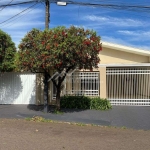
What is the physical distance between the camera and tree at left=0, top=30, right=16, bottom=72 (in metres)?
13.0

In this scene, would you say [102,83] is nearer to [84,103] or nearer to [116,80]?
[84,103]

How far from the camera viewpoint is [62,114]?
11227mm

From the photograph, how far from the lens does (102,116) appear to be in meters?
11.0

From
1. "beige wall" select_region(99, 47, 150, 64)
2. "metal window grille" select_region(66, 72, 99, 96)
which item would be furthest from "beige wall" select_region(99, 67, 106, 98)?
"beige wall" select_region(99, 47, 150, 64)

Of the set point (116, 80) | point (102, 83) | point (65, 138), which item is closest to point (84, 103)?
point (102, 83)

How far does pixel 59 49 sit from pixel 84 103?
428 centimetres

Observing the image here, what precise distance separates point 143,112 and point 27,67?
19.7 ft

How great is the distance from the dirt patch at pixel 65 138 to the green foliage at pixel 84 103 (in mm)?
3983

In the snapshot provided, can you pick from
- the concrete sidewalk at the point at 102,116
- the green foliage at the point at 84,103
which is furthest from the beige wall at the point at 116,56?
the concrete sidewalk at the point at 102,116

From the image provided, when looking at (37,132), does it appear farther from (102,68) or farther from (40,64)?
(102,68)

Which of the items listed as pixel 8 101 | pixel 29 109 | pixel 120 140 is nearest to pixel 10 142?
pixel 120 140

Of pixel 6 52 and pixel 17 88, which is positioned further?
pixel 17 88

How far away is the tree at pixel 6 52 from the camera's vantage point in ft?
42.7

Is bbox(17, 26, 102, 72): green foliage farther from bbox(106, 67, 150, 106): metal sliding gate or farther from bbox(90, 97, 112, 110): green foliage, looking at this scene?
bbox(106, 67, 150, 106): metal sliding gate
